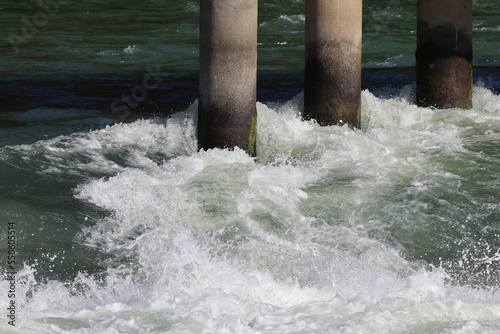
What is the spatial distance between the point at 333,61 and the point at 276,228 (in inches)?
143

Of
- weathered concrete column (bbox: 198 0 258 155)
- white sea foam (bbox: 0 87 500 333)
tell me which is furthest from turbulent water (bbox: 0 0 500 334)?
weathered concrete column (bbox: 198 0 258 155)

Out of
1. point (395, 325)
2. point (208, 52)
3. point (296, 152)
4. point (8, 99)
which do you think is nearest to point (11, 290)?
point (395, 325)

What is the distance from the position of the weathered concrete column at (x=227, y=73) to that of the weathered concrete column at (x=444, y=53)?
345cm

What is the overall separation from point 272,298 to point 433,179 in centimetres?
381

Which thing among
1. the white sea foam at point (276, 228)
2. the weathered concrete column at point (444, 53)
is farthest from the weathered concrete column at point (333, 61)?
the weathered concrete column at point (444, 53)

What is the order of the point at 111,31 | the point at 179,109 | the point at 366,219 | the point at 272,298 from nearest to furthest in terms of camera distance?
the point at 272,298
the point at 366,219
the point at 179,109
the point at 111,31

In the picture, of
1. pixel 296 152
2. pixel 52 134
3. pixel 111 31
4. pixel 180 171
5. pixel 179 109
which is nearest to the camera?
pixel 180 171

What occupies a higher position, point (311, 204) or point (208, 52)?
point (208, 52)

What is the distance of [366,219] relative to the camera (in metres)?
10.5

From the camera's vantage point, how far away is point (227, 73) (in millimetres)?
11883

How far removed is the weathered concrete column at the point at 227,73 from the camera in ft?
38.4

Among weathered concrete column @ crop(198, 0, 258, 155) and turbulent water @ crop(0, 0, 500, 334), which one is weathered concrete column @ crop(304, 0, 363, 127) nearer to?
turbulent water @ crop(0, 0, 500, 334)

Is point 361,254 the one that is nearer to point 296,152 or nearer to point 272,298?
point 272,298

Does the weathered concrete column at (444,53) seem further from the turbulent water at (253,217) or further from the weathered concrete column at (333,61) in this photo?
the weathered concrete column at (333,61)
